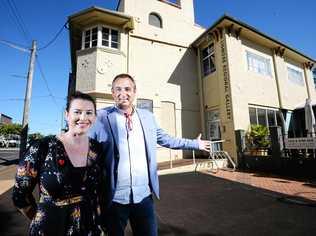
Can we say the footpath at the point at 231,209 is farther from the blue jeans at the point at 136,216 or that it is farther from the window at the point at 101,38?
the window at the point at 101,38

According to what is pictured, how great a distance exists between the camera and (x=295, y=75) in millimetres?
16344

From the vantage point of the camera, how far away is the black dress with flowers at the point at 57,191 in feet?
4.06

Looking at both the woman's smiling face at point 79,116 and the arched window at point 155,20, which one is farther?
the arched window at point 155,20

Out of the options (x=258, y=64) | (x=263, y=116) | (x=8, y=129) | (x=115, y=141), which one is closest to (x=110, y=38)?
(x=258, y=64)

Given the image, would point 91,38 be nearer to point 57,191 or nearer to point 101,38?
point 101,38

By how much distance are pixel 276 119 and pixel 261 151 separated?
17.5ft

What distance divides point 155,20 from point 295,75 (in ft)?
39.7

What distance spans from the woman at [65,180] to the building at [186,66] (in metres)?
10.1

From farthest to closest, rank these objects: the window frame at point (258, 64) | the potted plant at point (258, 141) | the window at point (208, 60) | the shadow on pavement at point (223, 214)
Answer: the window at point (208, 60), the window frame at point (258, 64), the potted plant at point (258, 141), the shadow on pavement at point (223, 214)

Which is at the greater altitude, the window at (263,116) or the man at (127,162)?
the window at (263,116)

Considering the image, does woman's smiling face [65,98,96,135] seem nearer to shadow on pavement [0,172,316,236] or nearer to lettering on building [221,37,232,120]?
shadow on pavement [0,172,316,236]

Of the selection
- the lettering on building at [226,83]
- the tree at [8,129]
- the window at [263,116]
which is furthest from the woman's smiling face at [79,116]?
the tree at [8,129]

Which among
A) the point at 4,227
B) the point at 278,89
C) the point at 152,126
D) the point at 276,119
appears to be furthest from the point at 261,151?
the point at 4,227

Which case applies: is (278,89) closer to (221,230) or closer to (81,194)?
(221,230)
